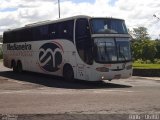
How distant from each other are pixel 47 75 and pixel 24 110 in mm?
16530

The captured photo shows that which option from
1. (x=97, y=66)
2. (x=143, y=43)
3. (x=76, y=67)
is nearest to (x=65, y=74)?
(x=76, y=67)

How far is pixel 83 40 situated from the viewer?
75.8ft

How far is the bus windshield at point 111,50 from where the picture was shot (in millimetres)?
22312

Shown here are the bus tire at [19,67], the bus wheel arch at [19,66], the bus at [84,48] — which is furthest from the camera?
the bus tire at [19,67]

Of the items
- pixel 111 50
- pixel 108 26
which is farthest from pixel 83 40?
pixel 111 50

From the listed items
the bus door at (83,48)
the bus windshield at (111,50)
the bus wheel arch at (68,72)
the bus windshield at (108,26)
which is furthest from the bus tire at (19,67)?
the bus windshield at (111,50)

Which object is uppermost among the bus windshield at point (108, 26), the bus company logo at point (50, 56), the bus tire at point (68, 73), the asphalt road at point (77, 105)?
the bus windshield at point (108, 26)

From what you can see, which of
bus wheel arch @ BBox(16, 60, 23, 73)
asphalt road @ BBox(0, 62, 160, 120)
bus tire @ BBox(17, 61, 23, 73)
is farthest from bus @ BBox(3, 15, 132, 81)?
asphalt road @ BBox(0, 62, 160, 120)

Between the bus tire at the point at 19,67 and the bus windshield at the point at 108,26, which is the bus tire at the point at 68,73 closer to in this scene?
the bus windshield at the point at 108,26

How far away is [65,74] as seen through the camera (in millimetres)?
25500

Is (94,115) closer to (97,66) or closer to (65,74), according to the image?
(97,66)

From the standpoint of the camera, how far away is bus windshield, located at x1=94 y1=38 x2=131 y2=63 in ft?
73.2

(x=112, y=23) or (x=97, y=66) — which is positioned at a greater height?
(x=112, y=23)

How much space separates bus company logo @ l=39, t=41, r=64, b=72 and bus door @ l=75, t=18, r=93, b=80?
2247 mm
